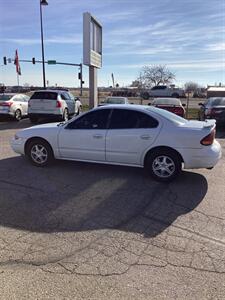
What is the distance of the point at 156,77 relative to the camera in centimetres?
8831

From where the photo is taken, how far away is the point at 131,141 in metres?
6.66

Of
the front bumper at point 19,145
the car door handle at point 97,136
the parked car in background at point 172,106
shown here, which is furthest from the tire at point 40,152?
the parked car in background at point 172,106

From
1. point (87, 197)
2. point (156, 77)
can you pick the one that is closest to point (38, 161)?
point (87, 197)

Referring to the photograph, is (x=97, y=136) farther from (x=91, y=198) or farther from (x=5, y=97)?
(x=5, y=97)

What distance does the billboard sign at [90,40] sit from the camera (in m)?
16.8

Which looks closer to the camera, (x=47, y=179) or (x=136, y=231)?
(x=136, y=231)

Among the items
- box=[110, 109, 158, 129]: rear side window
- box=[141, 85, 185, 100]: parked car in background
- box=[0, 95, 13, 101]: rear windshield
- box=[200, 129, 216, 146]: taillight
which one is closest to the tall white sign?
box=[0, 95, 13, 101]: rear windshield

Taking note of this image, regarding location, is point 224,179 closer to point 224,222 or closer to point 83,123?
point 224,222

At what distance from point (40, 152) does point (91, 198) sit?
102 inches

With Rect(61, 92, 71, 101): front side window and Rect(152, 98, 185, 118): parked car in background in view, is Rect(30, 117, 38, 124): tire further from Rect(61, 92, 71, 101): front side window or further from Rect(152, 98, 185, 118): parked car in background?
Rect(152, 98, 185, 118): parked car in background

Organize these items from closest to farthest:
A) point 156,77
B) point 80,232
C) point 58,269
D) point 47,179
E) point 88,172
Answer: point 58,269 < point 80,232 < point 47,179 < point 88,172 < point 156,77

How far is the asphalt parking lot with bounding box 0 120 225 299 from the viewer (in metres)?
3.10

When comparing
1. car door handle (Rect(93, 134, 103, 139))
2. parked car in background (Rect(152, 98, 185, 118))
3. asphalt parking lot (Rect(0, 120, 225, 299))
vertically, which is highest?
parked car in background (Rect(152, 98, 185, 118))

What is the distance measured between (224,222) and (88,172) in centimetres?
336
